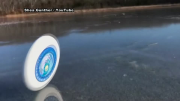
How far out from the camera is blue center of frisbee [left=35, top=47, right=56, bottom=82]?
4199mm

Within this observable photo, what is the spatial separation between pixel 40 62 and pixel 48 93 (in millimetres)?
732

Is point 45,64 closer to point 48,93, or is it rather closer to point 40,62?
point 40,62

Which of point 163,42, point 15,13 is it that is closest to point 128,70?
point 163,42

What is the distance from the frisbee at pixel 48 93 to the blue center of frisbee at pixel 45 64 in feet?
0.92

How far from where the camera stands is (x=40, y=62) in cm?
423

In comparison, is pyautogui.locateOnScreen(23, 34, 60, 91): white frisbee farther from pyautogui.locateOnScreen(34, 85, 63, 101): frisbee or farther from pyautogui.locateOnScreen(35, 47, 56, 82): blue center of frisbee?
pyautogui.locateOnScreen(34, 85, 63, 101): frisbee

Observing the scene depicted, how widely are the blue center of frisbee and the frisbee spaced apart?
0.28 m

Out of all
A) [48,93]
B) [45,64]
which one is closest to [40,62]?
[45,64]

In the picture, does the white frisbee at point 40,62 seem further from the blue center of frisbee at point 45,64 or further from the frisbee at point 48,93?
the frisbee at point 48,93

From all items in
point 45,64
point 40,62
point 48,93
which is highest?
point 40,62

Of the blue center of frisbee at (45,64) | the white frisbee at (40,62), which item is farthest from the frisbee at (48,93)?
the blue center of frisbee at (45,64)

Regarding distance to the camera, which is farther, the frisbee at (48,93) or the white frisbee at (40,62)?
the frisbee at (48,93)

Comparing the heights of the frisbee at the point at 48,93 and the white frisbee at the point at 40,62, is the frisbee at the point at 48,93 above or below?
Answer: below

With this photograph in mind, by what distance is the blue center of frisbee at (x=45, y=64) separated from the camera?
4.20 metres
